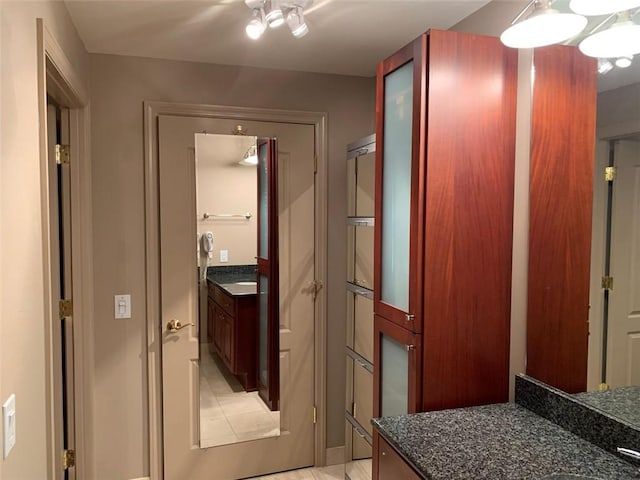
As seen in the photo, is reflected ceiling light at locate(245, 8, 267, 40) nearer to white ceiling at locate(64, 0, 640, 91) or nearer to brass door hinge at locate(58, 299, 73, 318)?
white ceiling at locate(64, 0, 640, 91)

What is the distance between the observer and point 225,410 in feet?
9.23

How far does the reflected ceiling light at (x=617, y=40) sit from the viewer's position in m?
1.38

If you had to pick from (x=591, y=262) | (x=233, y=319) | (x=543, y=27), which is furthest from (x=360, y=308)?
(x=543, y=27)

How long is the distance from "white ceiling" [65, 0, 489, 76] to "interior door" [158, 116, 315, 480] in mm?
379

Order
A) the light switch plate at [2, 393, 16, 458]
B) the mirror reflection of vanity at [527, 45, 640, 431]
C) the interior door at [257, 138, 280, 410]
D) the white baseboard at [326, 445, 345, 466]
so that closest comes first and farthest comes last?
the light switch plate at [2, 393, 16, 458], the mirror reflection of vanity at [527, 45, 640, 431], the interior door at [257, 138, 280, 410], the white baseboard at [326, 445, 345, 466]

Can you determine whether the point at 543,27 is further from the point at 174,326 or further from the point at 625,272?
the point at 174,326

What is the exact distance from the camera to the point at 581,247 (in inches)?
62.4

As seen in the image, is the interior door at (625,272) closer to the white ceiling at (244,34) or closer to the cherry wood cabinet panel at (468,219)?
the cherry wood cabinet panel at (468,219)

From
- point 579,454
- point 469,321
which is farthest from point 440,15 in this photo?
point 579,454

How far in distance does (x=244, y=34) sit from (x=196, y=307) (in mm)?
1484

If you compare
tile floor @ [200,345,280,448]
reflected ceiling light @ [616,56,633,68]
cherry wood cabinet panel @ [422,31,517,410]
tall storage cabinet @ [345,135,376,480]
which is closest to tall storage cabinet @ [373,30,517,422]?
cherry wood cabinet panel @ [422,31,517,410]

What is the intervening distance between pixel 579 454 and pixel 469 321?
52 cm

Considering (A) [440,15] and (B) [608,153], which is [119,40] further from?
(B) [608,153]

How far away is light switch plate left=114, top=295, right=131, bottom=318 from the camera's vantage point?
103 inches
